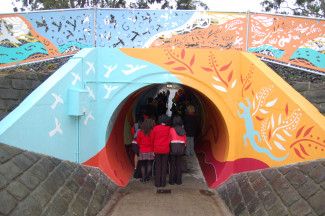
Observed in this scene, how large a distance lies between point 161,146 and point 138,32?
8.17 feet

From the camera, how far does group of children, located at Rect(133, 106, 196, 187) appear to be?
755 cm

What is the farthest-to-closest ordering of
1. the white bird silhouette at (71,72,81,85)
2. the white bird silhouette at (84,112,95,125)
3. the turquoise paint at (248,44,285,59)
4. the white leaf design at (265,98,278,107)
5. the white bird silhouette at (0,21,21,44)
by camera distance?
1. the white bird silhouette at (0,21,21,44)
2. the turquoise paint at (248,44,285,59)
3. the white bird silhouette at (84,112,95,125)
4. the white bird silhouette at (71,72,81,85)
5. the white leaf design at (265,98,278,107)

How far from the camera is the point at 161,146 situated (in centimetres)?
760

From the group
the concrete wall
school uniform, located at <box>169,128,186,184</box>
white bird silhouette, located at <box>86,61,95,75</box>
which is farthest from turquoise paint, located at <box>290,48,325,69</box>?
the concrete wall

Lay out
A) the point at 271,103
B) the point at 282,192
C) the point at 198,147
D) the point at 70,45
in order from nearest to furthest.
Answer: the point at 282,192 → the point at 271,103 → the point at 70,45 → the point at 198,147

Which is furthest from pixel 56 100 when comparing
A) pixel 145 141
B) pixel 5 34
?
pixel 5 34

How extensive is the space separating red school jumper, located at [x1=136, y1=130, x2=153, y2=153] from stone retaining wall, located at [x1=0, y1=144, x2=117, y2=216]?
1.82 meters

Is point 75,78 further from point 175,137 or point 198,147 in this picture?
point 198,147

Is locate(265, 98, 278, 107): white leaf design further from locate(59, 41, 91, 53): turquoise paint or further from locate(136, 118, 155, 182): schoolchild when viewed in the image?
locate(59, 41, 91, 53): turquoise paint

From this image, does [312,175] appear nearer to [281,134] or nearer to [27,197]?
[281,134]

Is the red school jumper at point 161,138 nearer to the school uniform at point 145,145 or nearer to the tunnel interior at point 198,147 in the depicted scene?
the school uniform at point 145,145

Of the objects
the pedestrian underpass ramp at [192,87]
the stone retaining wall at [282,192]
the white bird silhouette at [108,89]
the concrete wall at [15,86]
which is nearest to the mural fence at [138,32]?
the pedestrian underpass ramp at [192,87]

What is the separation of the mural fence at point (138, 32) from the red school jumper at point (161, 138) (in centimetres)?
179

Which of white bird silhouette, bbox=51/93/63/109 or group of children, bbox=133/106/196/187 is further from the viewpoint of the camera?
group of children, bbox=133/106/196/187
